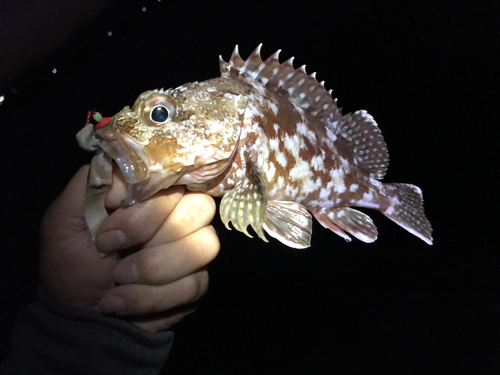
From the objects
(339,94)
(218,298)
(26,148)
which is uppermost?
(339,94)

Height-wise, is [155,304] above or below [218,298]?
above

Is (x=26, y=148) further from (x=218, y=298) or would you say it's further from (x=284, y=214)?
(x=218, y=298)

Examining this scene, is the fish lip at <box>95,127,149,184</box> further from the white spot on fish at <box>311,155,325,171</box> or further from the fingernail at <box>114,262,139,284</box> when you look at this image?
the white spot on fish at <box>311,155,325,171</box>

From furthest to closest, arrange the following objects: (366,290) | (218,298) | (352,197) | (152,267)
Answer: (218,298) → (366,290) → (352,197) → (152,267)

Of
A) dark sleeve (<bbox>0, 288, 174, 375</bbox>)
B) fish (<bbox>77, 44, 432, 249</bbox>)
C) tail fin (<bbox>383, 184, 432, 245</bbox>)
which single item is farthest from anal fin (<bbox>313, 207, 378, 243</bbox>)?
dark sleeve (<bbox>0, 288, 174, 375</bbox>)

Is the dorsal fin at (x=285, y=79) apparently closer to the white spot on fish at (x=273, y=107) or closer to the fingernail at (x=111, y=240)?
the white spot on fish at (x=273, y=107)

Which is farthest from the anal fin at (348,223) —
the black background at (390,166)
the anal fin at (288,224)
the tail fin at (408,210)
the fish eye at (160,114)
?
the fish eye at (160,114)

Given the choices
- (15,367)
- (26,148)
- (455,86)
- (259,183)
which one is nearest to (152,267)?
(259,183)
